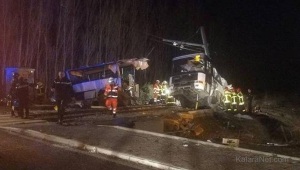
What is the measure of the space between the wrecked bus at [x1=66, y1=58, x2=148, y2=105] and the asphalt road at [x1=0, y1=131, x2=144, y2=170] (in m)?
14.4

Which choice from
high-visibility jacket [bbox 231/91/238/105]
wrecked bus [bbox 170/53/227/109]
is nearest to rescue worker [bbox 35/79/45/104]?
wrecked bus [bbox 170/53/227/109]

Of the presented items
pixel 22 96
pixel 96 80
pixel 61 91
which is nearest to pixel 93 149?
pixel 61 91

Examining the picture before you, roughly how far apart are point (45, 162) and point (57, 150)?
1400mm

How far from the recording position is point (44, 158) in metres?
8.91

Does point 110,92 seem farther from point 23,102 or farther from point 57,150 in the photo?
point 57,150

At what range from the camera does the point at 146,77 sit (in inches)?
1994

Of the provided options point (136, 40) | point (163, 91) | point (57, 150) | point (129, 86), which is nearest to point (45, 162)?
point (57, 150)

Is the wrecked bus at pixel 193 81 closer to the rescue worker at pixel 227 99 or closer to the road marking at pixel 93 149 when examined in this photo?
the rescue worker at pixel 227 99

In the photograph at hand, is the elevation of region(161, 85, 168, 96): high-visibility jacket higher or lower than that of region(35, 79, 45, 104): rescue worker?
higher

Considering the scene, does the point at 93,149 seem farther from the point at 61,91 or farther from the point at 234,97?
the point at 234,97

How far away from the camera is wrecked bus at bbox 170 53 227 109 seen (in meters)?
23.3

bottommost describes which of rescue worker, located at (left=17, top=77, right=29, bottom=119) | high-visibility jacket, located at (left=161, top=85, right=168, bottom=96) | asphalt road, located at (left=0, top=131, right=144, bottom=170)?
asphalt road, located at (left=0, top=131, right=144, bottom=170)

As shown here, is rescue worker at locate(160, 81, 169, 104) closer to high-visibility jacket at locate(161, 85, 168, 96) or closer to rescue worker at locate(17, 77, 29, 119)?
high-visibility jacket at locate(161, 85, 168, 96)

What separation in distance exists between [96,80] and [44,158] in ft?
55.2
